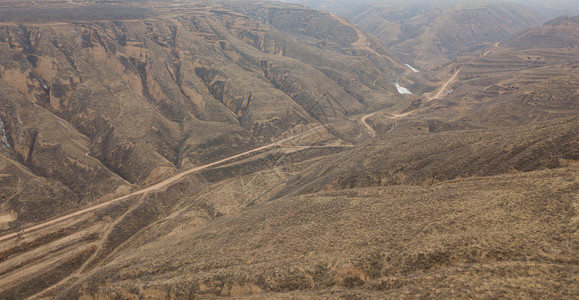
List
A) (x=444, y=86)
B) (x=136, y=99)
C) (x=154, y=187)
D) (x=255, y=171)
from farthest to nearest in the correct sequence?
(x=444, y=86) → (x=136, y=99) → (x=255, y=171) → (x=154, y=187)

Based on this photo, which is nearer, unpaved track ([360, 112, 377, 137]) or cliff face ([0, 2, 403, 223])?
cliff face ([0, 2, 403, 223])

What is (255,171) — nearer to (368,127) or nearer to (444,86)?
(368,127)

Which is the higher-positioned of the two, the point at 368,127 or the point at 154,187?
the point at 368,127

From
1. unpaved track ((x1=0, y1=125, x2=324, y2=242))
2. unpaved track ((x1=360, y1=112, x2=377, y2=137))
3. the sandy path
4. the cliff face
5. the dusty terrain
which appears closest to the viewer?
the dusty terrain

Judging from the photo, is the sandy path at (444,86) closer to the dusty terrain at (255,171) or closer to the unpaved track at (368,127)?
the dusty terrain at (255,171)

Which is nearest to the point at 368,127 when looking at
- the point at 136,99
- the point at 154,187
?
the point at 154,187

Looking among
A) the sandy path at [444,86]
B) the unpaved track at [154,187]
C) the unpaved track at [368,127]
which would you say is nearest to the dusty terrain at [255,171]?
the unpaved track at [154,187]

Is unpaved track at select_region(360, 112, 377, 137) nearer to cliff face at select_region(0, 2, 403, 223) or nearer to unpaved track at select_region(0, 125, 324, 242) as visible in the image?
cliff face at select_region(0, 2, 403, 223)

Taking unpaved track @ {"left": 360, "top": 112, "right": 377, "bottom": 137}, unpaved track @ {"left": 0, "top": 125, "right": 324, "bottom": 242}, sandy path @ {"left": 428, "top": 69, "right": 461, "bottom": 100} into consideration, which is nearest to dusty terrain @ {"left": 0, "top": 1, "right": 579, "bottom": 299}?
unpaved track @ {"left": 0, "top": 125, "right": 324, "bottom": 242}
